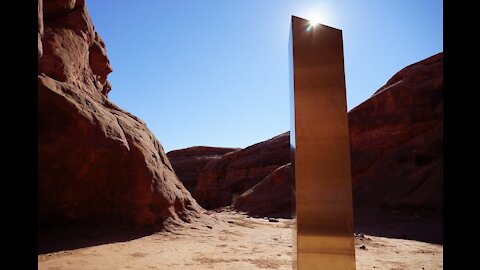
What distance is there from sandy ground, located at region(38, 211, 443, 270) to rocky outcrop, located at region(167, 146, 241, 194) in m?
39.3

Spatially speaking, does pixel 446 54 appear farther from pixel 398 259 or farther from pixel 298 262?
pixel 398 259

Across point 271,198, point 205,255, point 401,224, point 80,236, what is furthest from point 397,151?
point 80,236

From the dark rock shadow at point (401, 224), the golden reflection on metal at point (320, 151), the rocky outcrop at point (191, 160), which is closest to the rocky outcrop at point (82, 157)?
the golden reflection on metal at point (320, 151)

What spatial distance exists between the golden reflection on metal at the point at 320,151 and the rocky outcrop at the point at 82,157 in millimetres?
7306

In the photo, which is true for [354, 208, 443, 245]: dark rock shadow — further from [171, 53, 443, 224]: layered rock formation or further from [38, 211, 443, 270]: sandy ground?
[38, 211, 443, 270]: sandy ground

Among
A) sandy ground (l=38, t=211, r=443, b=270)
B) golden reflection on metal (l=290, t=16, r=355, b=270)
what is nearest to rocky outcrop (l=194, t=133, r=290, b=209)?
sandy ground (l=38, t=211, r=443, b=270)

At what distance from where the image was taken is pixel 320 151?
100 inches

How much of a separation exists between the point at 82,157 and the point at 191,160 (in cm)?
4428

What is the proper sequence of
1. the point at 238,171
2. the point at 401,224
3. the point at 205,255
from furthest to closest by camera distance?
the point at 238,171 → the point at 401,224 → the point at 205,255

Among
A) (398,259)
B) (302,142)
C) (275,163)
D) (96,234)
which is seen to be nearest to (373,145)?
(275,163)

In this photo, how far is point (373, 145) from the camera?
1021 inches

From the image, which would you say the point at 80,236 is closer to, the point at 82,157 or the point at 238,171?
the point at 82,157

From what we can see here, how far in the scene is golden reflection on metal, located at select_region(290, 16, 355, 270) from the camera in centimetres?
243

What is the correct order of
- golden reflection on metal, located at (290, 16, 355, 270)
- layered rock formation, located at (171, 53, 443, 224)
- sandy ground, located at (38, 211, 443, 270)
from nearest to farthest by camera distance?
golden reflection on metal, located at (290, 16, 355, 270), sandy ground, located at (38, 211, 443, 270), layered rock formation, located at (171, 53, 443, 224)
